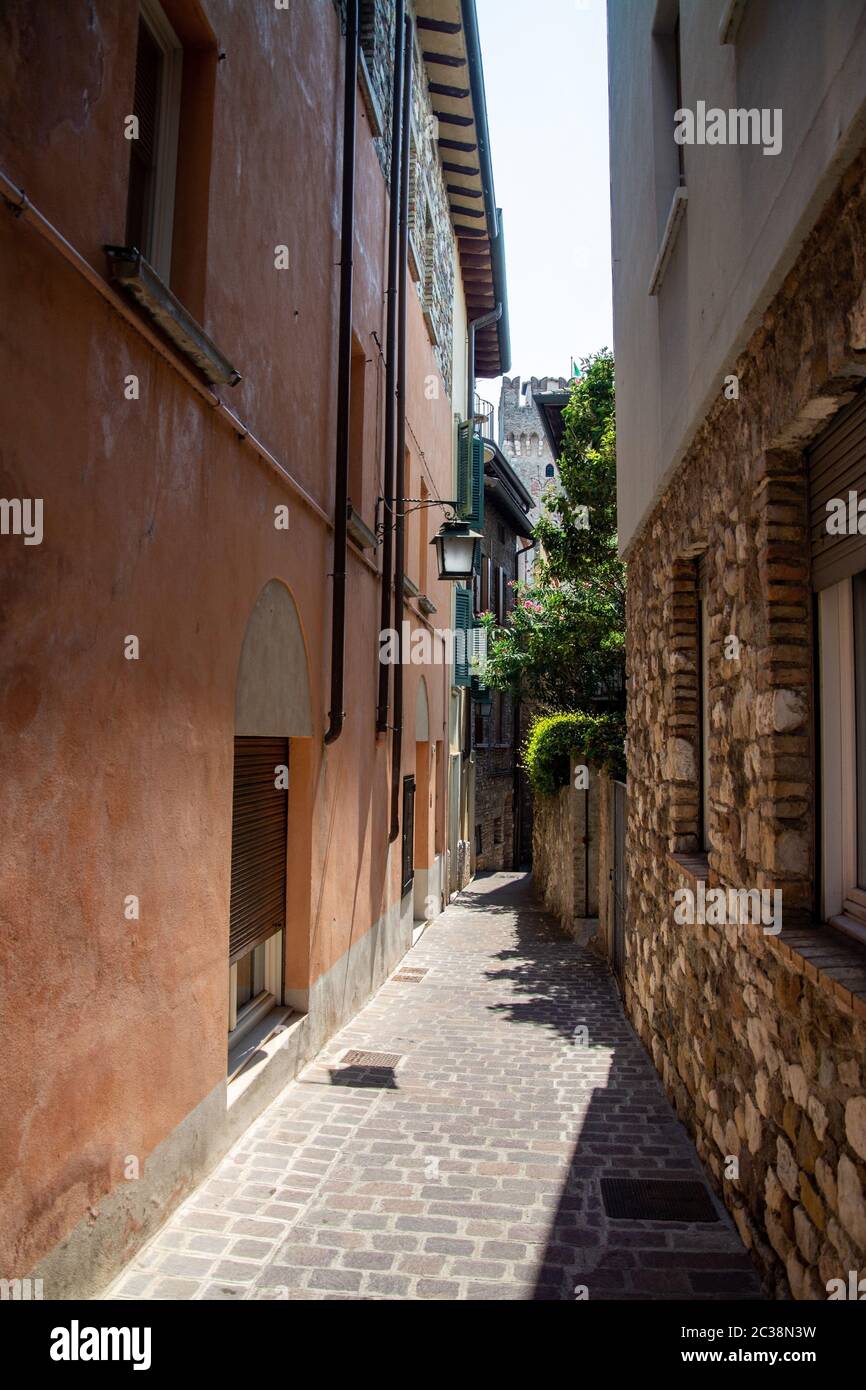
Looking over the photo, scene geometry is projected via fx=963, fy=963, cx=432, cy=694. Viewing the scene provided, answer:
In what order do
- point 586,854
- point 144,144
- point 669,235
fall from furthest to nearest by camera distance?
point 586,854
point 669,235
point 144,144

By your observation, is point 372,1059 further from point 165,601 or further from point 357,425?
point 357,425

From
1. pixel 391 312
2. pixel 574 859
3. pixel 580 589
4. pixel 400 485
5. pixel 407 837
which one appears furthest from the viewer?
pixel 580 589

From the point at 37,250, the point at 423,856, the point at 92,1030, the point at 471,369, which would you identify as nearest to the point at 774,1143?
→ the point at 92,1030

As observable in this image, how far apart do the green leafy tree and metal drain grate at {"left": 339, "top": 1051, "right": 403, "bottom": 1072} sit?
8.41 meters

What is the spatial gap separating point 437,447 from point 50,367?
11.4 m

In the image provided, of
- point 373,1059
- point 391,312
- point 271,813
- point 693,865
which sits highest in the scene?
point 391,312

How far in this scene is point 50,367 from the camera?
285cm

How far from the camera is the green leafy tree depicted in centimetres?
1394

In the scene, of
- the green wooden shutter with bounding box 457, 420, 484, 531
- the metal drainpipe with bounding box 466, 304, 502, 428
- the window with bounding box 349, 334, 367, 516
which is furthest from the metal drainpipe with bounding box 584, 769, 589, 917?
the metal drainpipe with bounding box 466, 304, 502, 428

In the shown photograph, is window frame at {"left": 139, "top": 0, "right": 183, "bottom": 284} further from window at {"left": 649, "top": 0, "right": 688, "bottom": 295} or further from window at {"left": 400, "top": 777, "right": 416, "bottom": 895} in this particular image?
window at {"left": 400, "top": 777, "right": 416, "bottom": 895}

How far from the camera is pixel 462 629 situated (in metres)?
17.6

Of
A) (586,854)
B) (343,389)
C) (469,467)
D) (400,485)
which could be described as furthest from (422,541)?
(343,389)

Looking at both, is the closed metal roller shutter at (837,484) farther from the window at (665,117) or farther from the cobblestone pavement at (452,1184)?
the window at (665,117)

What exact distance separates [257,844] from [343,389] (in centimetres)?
334
